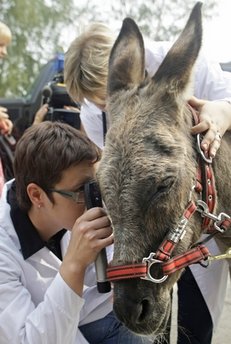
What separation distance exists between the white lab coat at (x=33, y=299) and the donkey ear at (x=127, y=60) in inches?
33.0

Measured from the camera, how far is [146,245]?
1698mm

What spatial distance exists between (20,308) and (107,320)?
631mm

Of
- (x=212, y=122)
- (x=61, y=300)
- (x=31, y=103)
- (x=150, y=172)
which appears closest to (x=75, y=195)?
(x=61, y=300)

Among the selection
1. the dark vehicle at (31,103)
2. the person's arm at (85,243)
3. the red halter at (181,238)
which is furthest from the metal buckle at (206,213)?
the dark vehicle at (31,103)

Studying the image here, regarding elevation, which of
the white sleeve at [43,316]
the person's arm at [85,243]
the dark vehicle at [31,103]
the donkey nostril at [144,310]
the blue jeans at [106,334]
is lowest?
the dark vehicle at [31,103]

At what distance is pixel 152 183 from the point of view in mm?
→ 1656

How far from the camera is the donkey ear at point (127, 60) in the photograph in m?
2.07

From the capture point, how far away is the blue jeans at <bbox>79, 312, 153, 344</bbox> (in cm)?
241

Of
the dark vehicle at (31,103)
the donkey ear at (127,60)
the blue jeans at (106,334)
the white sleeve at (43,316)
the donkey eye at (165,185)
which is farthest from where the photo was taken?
the dark vehicle at (31,103)

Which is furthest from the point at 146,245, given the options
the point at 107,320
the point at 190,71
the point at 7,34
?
the point at 7,34

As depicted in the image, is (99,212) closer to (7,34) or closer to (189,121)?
(189,121)

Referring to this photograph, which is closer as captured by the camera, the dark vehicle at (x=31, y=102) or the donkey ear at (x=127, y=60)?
the donkey ear at (x=127, y=60)

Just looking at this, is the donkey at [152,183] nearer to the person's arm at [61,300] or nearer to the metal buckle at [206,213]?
the metal buckle at [206,213]

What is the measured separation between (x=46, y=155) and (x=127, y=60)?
585 millimetres
